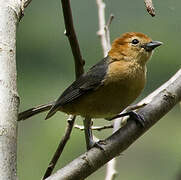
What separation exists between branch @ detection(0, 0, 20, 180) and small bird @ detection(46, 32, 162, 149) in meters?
0.91

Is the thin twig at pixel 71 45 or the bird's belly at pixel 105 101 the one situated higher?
the thin twig at pixel 71 45

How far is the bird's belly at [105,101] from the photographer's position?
8.99 ft

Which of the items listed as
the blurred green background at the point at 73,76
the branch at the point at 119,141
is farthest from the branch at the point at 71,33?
the blurred green background at the point at 73,76

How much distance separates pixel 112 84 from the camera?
111 inches

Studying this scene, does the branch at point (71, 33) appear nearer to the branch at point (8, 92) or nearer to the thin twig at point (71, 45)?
the thin twig at point (71, 45)

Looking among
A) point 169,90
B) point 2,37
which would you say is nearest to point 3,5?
point 2,37

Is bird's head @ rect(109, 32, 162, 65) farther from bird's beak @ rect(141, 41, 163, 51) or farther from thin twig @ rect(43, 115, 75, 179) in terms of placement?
thin twig @ rect(43, 115, 75, 179)

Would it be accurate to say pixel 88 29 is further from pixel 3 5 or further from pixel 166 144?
pixel 3 5

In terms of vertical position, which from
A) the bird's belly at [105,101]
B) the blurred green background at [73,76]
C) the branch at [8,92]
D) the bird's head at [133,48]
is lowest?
the blurred green background at [73,76]

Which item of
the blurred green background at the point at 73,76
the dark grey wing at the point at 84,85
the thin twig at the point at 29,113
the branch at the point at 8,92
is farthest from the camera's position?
the blurred green background at the point at 73,76

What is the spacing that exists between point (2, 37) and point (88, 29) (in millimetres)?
3291

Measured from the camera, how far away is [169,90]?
1.99 metres

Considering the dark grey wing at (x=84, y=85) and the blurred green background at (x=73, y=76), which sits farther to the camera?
the blurred green background at (x=73, y=76)

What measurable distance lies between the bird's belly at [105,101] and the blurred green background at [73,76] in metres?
1.09
